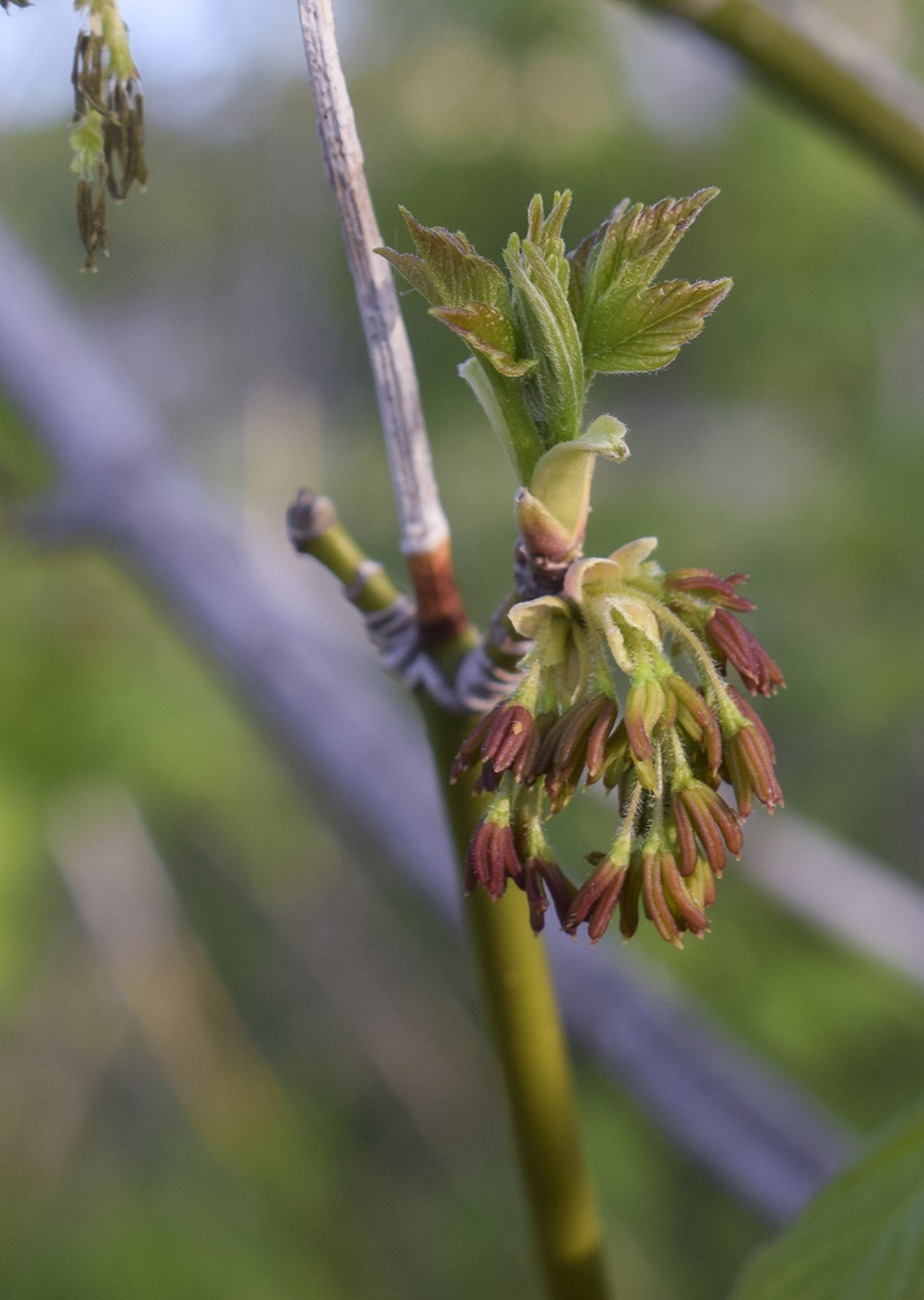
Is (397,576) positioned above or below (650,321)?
above

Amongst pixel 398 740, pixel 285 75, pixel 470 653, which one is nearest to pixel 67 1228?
pixel 398 740

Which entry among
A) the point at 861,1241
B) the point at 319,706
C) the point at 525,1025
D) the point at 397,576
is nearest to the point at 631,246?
the point at 525,1025

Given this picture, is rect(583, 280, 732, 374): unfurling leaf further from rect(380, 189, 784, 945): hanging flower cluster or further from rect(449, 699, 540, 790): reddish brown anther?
rect(449, 699, 540, 790): reddish brown anther

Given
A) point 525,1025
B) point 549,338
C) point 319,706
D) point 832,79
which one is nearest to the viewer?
point 549,338

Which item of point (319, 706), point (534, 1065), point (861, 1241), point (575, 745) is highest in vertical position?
point (319, 706)

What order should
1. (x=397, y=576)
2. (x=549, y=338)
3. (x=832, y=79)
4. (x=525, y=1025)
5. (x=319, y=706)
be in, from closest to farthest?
(x=549, y=338) < (x=525, y=1025) < (x=832, y=79) < (x=319, y=706) < (x=397, y=576)

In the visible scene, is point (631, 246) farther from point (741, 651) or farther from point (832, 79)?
point (832, 79)

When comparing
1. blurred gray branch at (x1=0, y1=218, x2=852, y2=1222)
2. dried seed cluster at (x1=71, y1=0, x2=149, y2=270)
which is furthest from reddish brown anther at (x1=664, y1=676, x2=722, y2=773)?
blurred gray branch at (x1=0, y1=218, x2=852, y2=1222)

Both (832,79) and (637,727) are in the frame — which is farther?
(832,79)
